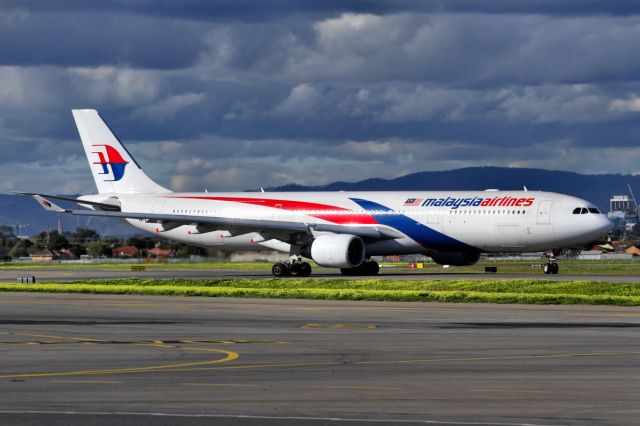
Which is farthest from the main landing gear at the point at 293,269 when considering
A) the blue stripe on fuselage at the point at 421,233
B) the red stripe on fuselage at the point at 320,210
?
the blue stripe on fuselage at the point at 421,233

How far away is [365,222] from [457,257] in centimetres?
563

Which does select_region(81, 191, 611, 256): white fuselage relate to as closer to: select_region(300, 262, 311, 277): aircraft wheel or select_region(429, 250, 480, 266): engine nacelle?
select_region(429, 250, 480, 266): engine nacelle

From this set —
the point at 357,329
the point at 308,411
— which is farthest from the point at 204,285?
the point at 308,411

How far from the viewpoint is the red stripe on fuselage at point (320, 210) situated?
71062 mm

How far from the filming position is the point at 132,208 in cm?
8019

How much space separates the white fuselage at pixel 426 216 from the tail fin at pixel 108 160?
6123mm

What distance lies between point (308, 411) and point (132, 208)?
64266mm

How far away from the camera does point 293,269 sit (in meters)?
70.9

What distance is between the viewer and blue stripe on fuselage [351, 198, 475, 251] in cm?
6850

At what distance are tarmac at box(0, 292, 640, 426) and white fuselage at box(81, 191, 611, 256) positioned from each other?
26.2 m

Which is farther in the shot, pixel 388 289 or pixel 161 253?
pixel 161 253

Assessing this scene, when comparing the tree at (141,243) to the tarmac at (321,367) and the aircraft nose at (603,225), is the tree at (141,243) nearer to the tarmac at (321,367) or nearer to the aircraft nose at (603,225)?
the aircraft nose at (603,225)

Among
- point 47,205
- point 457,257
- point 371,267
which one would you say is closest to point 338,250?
point 371,267

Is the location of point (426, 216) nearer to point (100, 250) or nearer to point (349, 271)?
point (349, 271)
